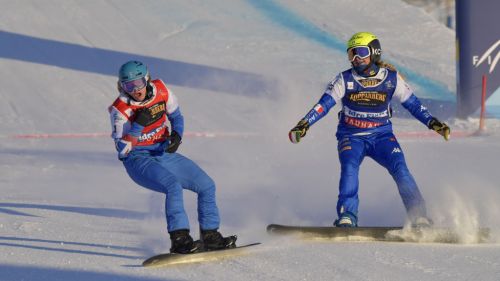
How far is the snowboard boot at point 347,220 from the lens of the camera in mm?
8812

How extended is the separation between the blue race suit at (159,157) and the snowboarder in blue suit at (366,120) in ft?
3.33

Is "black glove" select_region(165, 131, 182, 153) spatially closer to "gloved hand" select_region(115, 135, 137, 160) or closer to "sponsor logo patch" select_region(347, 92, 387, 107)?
"gloved hand" select_region(115, 135, 137, 160)

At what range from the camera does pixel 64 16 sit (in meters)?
22.4

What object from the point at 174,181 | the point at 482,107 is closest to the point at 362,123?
the point at 174,181

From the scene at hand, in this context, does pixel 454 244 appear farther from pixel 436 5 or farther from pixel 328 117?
pixel 436 5

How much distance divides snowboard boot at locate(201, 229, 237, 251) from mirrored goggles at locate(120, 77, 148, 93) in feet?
4.10

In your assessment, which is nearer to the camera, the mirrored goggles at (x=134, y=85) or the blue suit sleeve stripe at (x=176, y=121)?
the mirrored goggles at (x=134, y=85)

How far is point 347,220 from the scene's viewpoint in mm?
8836

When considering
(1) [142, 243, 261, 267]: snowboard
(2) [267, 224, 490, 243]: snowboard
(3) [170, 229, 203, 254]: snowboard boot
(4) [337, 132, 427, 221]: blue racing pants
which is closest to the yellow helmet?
(4) [337, 132, 427, 221]: blue racing pants

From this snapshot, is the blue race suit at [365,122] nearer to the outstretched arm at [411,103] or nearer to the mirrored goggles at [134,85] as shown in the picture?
the outstretched arm at [411,103]

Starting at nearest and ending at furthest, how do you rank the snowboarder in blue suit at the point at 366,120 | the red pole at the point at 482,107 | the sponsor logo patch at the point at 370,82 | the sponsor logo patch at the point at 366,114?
the snowboarder in blue suit at the point at 366,120 → the sponsor logo patch at the point at 370,82 → the sponsor logo patch at the point at 366,114 → the red pole at the point at 482,107

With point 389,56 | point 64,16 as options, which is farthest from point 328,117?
point 64,16

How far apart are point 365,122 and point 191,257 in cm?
238

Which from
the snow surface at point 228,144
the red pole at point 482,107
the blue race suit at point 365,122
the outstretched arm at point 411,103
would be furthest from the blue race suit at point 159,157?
the red pole at point 482,107
